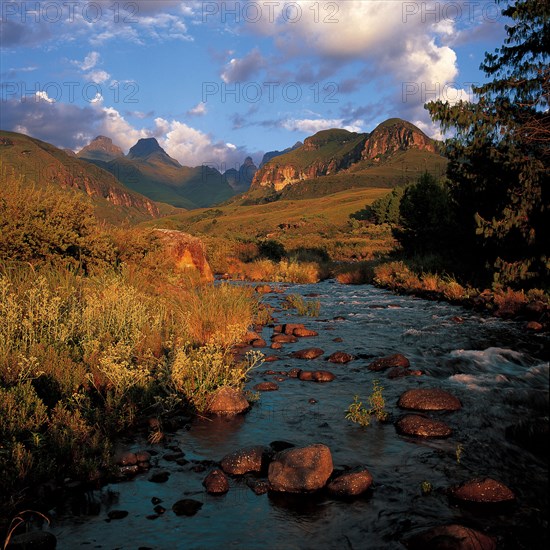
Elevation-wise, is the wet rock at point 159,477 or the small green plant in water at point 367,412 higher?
the small green plant in water at point 367,412

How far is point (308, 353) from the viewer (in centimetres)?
1109

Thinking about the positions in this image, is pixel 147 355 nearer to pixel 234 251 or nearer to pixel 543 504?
pixel 543 504

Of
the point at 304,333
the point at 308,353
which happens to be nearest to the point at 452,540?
the point at 308,353

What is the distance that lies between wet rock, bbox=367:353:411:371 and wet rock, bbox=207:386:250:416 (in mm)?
3554

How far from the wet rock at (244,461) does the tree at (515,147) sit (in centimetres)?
1357

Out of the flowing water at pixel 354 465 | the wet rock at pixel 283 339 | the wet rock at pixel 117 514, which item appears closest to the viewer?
the flowing water at pixel 354 465

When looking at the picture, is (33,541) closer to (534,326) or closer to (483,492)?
(483,492)

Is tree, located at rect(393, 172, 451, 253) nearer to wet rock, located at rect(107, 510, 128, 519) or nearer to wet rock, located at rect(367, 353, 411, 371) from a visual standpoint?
wet rock, located at rect(367, 353, 411, 371)

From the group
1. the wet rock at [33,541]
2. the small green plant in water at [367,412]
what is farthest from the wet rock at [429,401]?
the wet rock at [33,541]

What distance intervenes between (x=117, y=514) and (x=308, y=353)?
6.92m

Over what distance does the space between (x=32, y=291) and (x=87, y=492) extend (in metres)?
4.96

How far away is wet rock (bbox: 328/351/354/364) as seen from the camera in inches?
419

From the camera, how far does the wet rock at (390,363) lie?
32.8 ft

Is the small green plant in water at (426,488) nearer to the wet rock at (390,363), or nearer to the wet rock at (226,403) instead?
the wet rock at (226,403)
